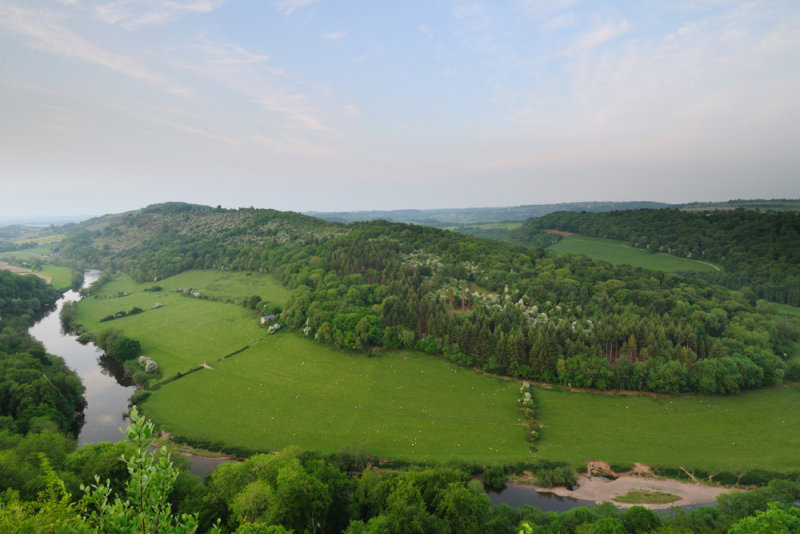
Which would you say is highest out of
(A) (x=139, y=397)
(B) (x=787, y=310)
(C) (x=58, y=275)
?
(C) (x=58, y=275)

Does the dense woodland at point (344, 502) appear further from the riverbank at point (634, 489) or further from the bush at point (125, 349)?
the bush at point (125, 349)

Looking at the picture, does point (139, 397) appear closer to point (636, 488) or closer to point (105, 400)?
point (105, 400)

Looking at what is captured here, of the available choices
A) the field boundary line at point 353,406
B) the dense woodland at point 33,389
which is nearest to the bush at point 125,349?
the dense woodland at point 33,389

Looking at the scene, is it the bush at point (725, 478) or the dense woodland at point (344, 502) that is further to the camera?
the bush at point (725, 478)

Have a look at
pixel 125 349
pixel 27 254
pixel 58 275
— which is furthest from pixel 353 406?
pixel 27 254

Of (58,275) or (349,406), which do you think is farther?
(58,275)

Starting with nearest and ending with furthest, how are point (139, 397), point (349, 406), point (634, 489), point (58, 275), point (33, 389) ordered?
point (634, 489), point (33, 389), point (349, 406), point (139, 397), point (58, 275)

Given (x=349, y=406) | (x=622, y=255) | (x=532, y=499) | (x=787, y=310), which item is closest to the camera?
(x=532, y=499)
